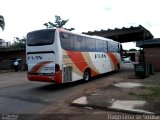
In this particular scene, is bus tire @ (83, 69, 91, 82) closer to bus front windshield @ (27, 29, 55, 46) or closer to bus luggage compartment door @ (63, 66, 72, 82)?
bus luggage compartment door @ (63, 66, 72, 82)

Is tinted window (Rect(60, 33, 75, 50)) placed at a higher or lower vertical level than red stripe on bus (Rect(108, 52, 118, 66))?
higher

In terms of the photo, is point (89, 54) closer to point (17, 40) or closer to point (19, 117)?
point (19, 117)

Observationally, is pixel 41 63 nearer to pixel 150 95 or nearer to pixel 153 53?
pixel 150 95

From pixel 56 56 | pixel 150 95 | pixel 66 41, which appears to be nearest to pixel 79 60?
pixel 66 41

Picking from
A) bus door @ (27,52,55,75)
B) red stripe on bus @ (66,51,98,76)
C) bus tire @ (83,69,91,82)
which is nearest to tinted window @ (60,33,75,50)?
red stripe on bus @ (66,51,98,76)

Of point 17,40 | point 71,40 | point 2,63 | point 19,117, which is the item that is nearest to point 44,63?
point 71,40

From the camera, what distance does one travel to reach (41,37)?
577 inches

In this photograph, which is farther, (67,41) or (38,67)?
(67,41)

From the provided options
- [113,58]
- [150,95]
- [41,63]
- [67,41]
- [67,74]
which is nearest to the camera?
[150,95]

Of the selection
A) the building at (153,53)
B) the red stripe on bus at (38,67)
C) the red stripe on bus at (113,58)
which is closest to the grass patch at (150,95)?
the red stripe on bus at (38,67)

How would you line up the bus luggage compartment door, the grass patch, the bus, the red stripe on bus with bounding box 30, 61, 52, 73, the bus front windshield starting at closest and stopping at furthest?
1. the grass patch
2. the bus
3. the bus front windshield
4. the red stripe on bus with bounding box 30, 61, 52, 73
5. the bus luggage compartment door

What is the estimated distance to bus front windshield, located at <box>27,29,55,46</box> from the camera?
14.4 m

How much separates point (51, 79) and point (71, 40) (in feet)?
9.29

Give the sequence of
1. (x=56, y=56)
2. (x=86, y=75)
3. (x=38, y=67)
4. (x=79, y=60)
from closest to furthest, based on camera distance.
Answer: (x=56, y=56), (x=38, y=67), (x=79, y=60), (x=86, y=75)
